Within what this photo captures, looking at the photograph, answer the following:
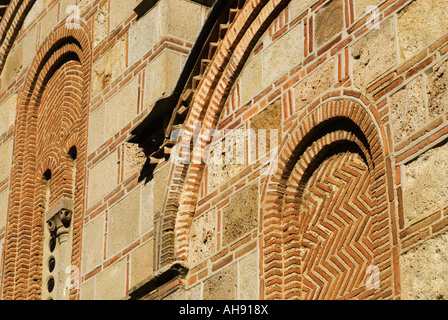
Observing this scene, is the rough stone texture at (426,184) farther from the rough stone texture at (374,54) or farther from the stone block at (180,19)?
the stone block at (180,19)

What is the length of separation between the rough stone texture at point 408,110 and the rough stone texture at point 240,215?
1.62m

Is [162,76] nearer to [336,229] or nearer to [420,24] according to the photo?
[336,229]

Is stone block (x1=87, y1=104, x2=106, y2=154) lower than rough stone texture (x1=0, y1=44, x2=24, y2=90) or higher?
lower

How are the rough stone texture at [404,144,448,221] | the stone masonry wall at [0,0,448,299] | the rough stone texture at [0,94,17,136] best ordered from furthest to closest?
the rough stone texture at [0,94,17,136] → the stone masonry wall at [0,0,448,299] → the rough stone texture at [404,144,448,221]

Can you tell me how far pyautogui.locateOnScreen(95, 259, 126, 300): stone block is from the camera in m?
11.1

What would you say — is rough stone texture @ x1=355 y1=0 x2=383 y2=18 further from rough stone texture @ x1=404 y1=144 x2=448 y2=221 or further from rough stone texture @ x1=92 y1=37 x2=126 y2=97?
rough stone texture @ x1=92 y1=37 x2=126 y2=97

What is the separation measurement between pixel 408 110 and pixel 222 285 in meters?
2.25

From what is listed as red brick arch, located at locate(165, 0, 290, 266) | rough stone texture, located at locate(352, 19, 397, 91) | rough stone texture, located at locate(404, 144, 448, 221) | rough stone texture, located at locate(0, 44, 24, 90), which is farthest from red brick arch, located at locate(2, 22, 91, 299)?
rough stone texture, located at locate(404, 144, 448, 221)

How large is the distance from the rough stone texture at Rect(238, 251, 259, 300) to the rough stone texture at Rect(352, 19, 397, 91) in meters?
1.60

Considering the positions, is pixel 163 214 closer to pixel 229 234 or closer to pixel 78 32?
pixel 229 234

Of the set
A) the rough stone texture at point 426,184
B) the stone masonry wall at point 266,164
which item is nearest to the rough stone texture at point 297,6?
the stone masonry wall at point 266,164

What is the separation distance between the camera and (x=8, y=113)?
1482cm

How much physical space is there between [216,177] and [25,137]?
14.5 ft

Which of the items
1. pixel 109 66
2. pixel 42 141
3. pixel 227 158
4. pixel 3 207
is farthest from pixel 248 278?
pixel 3 207
